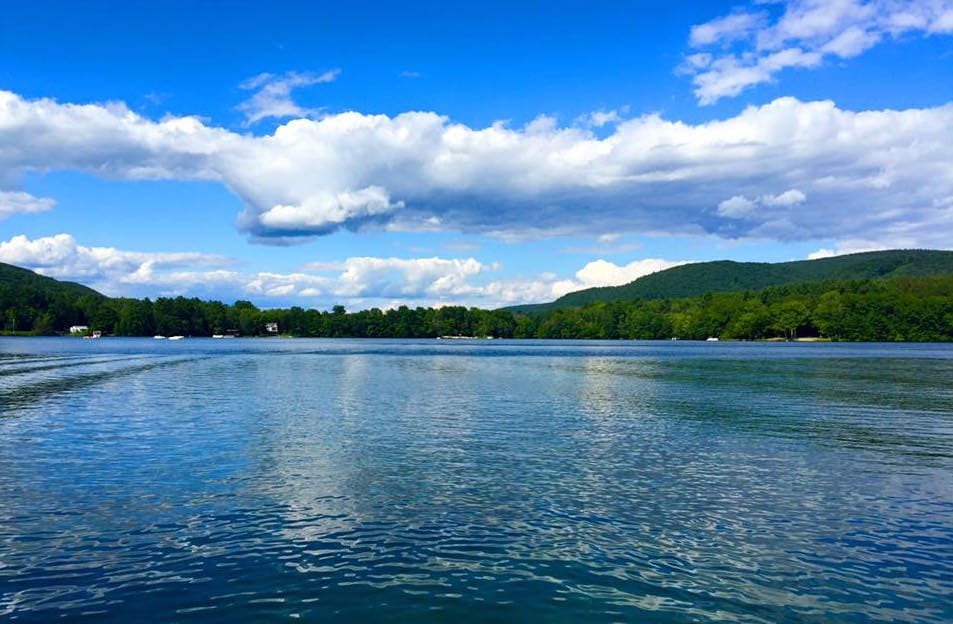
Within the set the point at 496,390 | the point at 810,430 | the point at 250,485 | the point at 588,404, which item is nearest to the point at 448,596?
the point at 250,485

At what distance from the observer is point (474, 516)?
21016 millimetres

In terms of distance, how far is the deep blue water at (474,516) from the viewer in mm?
14883

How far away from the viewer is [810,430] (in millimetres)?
39281

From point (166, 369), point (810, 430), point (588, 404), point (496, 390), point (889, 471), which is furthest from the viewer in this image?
point (166, 369)

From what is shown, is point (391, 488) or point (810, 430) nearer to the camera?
point (391, 488)

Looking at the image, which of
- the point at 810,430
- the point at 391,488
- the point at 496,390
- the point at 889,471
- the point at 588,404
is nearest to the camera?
the point at 391,488

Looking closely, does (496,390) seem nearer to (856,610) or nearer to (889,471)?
(889,471)

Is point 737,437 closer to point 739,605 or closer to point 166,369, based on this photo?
point 739,605

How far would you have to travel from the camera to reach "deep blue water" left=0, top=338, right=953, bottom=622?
48.8 ft

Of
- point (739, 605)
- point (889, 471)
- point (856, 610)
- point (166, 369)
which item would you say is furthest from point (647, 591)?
point (166, 369)

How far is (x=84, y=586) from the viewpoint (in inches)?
606

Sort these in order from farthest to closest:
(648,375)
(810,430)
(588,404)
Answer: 1. (648,375)
2. (588,404)
3. (810,430)

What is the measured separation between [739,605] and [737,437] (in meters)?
23.6

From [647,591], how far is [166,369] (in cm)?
9019
